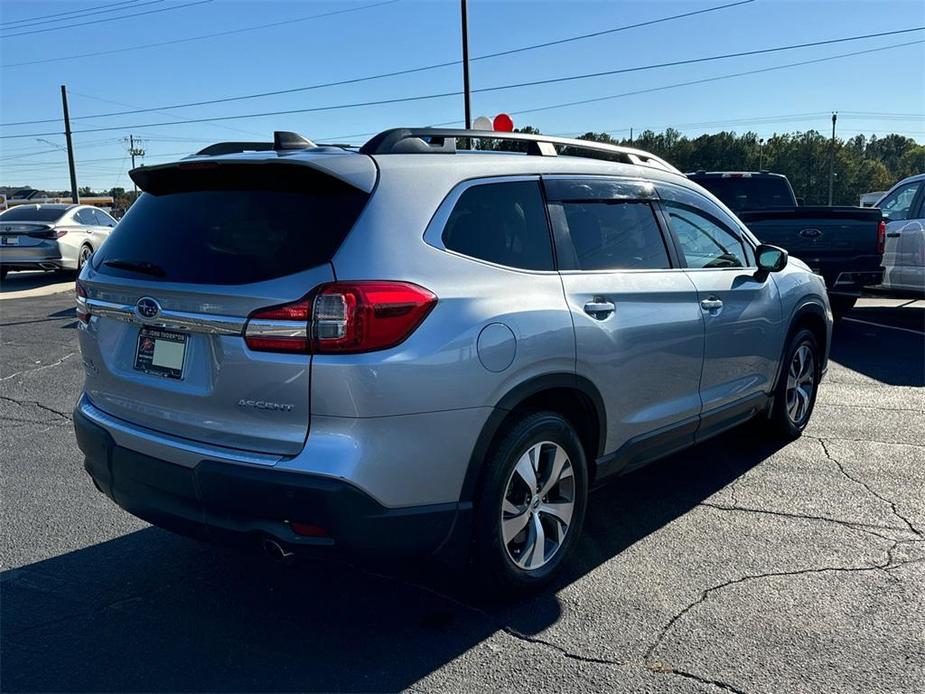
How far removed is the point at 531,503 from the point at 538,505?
0.20ft

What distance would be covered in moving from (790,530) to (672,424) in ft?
2.68

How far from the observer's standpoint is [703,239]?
465 centimetres

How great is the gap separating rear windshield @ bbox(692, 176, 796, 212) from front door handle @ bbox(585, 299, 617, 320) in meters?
9.71

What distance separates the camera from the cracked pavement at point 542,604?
286 centimetres

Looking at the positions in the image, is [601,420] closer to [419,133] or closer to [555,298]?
[555,298]

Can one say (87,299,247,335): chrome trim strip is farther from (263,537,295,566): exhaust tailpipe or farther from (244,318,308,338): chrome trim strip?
(263,537,295,566): exhaust tailpipe

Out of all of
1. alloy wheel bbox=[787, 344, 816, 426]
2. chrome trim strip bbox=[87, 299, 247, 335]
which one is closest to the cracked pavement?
alloy wheel bbox=[787, 344, 816, 426]

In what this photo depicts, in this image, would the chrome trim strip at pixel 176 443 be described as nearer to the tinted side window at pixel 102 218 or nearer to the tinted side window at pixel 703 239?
the tinted side window at pixel 703 239

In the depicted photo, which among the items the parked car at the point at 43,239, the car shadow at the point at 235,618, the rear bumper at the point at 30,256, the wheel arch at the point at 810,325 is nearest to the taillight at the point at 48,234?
the parked car at the point at 43,239

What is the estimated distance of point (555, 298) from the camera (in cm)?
336

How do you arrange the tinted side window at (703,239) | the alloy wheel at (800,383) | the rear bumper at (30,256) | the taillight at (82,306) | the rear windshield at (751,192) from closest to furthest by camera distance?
the taillight at (82,306)
the tinted side window at (703,239)
the alloy wheel at (800,383)
the rear windshield at (751,192)
the rear bumper at (30,256)

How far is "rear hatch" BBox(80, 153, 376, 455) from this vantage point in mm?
2758

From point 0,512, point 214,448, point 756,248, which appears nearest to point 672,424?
point 756,248

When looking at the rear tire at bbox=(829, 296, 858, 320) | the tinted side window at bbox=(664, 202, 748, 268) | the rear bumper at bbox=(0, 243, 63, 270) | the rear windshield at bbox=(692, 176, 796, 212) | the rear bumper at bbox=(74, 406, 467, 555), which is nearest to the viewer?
the rear bumper at bbox=(74, 406, 467, 555)
